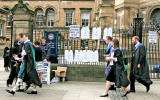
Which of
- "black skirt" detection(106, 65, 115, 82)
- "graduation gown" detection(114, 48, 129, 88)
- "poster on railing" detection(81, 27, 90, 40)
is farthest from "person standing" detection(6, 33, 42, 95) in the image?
"poster on railing" detection(81, 27, 90, 40)

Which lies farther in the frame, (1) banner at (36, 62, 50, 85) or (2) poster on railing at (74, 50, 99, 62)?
(2) poster on railing at (74, 50, 99, 62)

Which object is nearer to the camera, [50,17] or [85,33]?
[85,33]

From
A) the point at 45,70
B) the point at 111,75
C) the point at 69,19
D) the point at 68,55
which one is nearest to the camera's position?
the point at 111,75

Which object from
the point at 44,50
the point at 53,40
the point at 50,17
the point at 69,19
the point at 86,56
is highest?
the point at 50,17

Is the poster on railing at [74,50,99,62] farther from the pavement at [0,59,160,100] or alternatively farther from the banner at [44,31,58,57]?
the pavement at [0,59,160,100]

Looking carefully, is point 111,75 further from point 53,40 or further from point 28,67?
point 53,40

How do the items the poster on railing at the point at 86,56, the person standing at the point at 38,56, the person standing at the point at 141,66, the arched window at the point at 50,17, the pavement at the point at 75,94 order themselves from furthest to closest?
the arched window at the point at 50,17
the poster on railing at the point at 86,56
the person standing at the point at 38,56
the person standing at the point at 141,66
the pavement at the point at 75,94

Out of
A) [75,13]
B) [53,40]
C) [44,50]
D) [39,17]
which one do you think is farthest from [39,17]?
[44,50]

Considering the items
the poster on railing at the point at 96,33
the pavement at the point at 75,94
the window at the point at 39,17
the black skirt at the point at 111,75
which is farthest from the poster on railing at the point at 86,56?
the window at the point at 39,17

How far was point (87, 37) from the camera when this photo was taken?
1229 cm

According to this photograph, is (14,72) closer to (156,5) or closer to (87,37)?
(87,37)

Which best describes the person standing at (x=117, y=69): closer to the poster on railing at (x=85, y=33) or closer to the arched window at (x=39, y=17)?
the poster on railing at (x=85, y=33)

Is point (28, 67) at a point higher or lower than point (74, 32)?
lower

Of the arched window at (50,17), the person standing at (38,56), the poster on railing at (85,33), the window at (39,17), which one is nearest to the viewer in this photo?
the person standing at (38,56)
